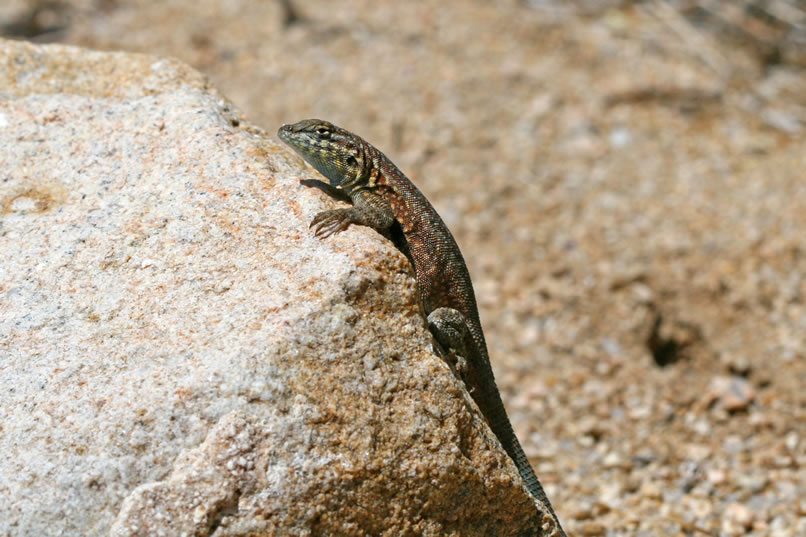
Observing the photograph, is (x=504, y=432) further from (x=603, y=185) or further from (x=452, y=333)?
(x=603, y=185)

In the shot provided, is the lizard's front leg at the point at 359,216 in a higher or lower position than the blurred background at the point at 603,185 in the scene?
higher

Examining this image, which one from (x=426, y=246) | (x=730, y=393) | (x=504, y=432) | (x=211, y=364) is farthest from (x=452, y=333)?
(x=730, y=393)

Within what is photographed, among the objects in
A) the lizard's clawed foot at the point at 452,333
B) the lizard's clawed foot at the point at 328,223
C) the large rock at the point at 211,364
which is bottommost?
the lizard's clawed foot at the point at 452,333

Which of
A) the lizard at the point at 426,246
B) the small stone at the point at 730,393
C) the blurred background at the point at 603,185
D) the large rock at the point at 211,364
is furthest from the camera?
the small stone at the point at 730,393

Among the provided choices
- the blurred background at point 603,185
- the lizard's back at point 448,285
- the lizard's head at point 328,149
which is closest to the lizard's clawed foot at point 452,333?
the lizard's back at point 448,285

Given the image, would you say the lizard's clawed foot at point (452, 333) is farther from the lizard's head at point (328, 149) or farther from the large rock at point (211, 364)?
the lizard's head at point (328, 149)

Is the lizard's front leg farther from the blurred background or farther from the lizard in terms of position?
the blurred background
